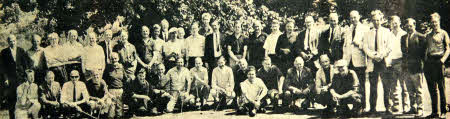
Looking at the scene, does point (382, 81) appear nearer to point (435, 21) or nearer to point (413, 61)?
point (413, 61)

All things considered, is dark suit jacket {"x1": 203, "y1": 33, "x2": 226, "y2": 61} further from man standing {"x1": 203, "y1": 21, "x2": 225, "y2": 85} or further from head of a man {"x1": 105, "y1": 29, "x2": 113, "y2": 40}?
head of a man {"x1": 105, "y1": 29, "x2": 113, "y2": 40}

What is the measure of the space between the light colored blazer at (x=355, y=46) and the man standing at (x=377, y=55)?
0.06 metres

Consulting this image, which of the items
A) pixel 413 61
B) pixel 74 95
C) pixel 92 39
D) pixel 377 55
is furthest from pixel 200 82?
pixel 413 61

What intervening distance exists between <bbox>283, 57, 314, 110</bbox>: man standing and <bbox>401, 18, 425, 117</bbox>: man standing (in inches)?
49.4

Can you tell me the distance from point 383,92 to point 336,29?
1044 mm

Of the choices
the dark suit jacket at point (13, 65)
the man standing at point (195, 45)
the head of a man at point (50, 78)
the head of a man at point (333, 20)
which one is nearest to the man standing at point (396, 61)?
the head of a man at point (333, 20)

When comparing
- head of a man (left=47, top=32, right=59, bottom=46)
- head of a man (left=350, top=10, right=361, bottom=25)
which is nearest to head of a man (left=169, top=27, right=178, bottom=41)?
head of a man (left=47, top=32, right=59, bottom=46)

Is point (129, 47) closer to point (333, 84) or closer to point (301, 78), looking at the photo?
point (301, 78)

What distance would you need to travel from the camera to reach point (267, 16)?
878cm

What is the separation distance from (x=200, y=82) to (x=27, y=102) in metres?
2.42

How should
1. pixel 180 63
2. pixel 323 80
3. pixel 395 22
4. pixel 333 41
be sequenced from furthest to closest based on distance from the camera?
pixel 180 63 < pixel 333 41 < pixel 323 80 < pixel 395 22

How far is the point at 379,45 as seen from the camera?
6.02 metres

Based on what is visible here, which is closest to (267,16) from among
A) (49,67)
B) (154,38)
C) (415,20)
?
(154,38)

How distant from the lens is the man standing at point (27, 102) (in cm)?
628
